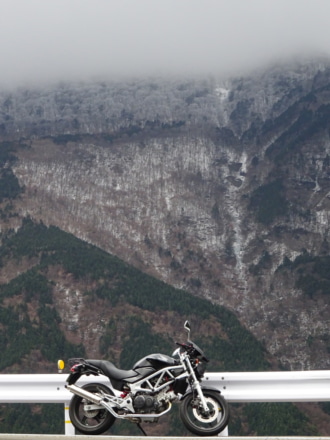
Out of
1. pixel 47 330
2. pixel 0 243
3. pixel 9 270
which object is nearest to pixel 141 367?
pixel 47 330

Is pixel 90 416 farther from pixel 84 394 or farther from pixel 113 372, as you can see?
pixel 113 372

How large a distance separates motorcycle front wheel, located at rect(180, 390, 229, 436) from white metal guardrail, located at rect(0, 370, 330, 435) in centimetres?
39

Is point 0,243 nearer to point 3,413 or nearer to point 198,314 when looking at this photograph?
point 198,314

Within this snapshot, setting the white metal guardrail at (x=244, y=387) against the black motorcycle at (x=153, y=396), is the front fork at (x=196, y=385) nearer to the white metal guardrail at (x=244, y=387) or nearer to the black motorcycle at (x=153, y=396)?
the black motorcycle at (x=153, y=396)

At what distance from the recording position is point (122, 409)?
995cm

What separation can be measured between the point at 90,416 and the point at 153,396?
1.08 m

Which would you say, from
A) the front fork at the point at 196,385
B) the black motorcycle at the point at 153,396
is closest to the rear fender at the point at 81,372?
the black motorcycle at the point at 153,396

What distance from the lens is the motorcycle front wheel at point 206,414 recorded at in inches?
383

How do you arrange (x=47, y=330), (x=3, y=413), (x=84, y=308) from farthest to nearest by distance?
(x=84, y=308)
(x=47, y=330)
(x=3, y=413)

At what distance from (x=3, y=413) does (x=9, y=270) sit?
2664 inches

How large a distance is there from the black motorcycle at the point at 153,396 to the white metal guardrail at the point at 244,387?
325 mm

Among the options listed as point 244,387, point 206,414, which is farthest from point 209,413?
point 244,387

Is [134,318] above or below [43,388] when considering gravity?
below

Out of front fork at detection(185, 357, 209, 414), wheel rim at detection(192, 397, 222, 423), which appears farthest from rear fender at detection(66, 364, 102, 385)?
wheel rim at detection(192, 397, 222, 423)
